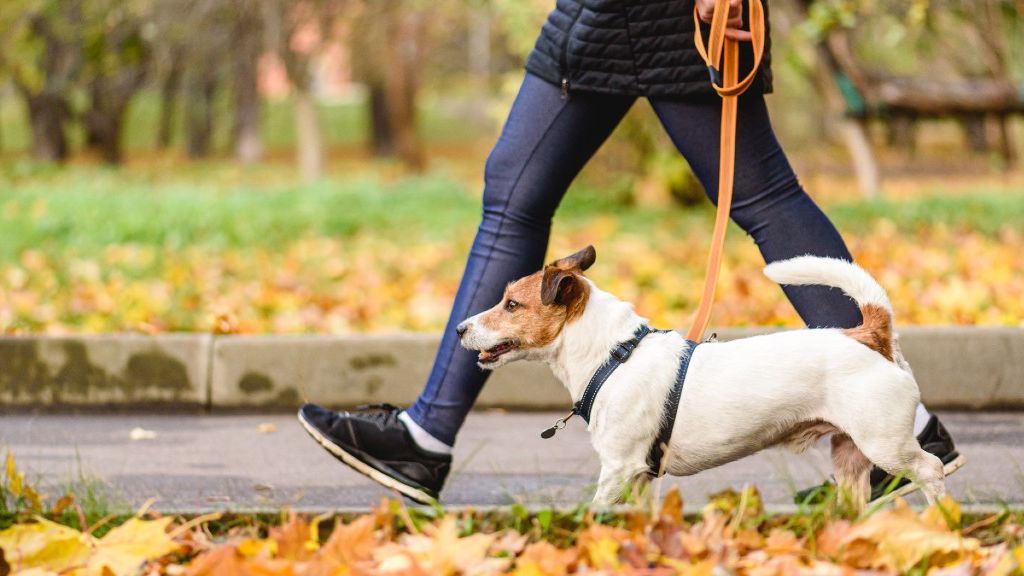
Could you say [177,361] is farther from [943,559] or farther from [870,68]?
[870,68]

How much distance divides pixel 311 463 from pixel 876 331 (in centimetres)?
209

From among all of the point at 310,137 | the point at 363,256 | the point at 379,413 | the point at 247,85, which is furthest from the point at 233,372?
the point at 247,85

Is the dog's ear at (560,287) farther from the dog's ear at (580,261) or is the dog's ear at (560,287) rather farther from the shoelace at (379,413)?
the shoelace at (379,413)

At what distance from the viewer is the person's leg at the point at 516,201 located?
342 cm

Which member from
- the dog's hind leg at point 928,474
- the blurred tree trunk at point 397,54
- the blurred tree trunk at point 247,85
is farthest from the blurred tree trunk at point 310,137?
the dog's hind leg at point 928,474

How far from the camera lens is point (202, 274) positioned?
7.66 meters

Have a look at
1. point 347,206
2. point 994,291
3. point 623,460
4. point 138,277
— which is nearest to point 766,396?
point 623,460

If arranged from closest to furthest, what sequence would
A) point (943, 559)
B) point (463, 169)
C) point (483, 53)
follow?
1. point (943, 559)
2. point (463, 169)
3. point (483, 53)

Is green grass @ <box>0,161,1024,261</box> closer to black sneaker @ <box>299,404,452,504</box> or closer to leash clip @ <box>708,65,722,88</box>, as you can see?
black sneaker @ <box>299,404,452,504</box>

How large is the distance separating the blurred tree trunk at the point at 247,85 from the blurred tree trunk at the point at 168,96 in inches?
32.9

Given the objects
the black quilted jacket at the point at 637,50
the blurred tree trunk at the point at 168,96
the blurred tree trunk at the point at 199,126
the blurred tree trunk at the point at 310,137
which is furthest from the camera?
the blurred tree trunk at the point at 199,126

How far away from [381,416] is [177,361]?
6.16ft

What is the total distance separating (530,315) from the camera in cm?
313

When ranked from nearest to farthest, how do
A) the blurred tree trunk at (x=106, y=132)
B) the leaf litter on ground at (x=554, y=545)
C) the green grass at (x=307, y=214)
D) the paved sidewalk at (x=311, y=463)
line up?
1. the leaf litter on ground at (x=554, y=545)
2. the paved sidewalk at (x=311, y=463)
3. the green grass at (x=307, y=214)
4. the blurred tree trunk at (x=106, y=132)
